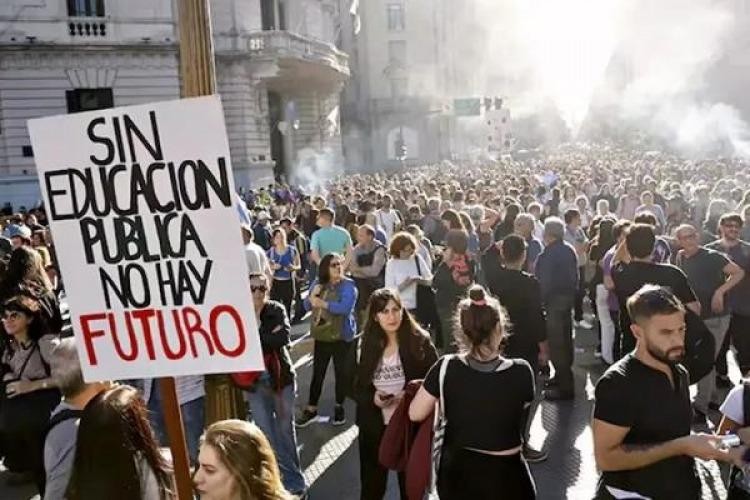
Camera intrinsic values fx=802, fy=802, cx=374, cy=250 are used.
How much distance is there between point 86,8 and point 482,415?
3096 centimetres

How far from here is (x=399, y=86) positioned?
227ft

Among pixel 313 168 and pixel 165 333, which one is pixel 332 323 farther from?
pixel 313 168

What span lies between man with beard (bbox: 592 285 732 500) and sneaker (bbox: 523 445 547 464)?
2.84 meters

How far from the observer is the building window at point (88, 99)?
99.2 feet

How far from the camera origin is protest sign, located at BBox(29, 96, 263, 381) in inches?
109

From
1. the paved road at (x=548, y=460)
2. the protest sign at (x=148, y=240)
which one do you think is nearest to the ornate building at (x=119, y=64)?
the paved road at (x=548, y=460)

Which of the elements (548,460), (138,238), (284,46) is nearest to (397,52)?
(284,46)

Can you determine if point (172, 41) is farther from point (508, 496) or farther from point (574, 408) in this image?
point (508, 496)

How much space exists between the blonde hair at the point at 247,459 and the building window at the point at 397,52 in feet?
223

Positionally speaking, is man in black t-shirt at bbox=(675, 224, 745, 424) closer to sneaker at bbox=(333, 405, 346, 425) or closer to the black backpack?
sneaker at bbox=(333, 405, 346, 425)

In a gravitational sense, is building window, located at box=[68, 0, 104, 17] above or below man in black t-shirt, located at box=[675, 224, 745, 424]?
above

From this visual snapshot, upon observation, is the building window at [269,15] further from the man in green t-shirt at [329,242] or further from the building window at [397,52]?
the man in green t-shirt at [329,242]

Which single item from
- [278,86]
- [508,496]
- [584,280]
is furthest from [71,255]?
[278,86]

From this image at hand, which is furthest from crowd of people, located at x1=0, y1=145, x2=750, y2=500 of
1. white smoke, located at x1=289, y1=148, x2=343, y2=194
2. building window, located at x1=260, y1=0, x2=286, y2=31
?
building window, located at x1=260, y1=0, x2=286, y2=31
